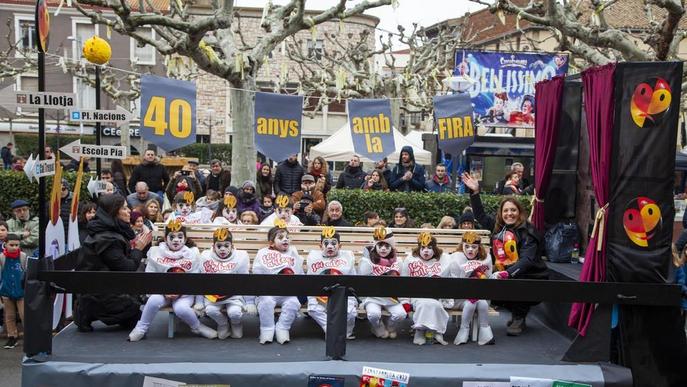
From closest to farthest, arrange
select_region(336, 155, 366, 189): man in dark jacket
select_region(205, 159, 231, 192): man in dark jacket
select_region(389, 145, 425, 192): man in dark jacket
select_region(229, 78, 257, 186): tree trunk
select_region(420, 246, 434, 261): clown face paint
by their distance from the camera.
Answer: select_region(420, 246, 434, 261): clown face paint, select_region(389, 145, 425, 192): man in dark jacket, select_region(336, 155, 366, 189): man in dark jacket, select_region(205, 159, 231, 192): man in dark jacket, select_region(229, 78, 257, 186): tree trunk

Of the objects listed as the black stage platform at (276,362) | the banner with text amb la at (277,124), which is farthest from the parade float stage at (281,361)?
the banner with text amb la at (277,124)

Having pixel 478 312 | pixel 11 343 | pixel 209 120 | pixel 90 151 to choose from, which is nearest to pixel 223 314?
pixel 478 312

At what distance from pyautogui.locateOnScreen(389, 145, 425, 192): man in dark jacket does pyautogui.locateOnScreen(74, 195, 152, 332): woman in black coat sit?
653cm

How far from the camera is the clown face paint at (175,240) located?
19.5 feet

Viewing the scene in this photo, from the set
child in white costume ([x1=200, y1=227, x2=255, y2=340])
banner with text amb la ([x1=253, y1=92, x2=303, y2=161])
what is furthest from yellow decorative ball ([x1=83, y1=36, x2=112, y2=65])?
child in white costume ([x1=200, y1=227, x2=255, y2=340])

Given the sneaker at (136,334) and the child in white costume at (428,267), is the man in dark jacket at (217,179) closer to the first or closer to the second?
the child in white costume at (428,267)

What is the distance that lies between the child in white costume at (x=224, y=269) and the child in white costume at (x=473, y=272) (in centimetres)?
178

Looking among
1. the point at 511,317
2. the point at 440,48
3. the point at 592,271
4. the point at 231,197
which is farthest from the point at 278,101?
the point at 440,48

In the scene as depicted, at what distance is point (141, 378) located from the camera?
4406 mm

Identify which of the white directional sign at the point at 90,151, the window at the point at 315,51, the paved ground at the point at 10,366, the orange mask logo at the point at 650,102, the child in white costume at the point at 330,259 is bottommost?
the paved ground at the point at 10,366

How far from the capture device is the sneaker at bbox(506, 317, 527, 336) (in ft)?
19.4

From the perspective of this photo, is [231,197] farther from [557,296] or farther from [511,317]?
[557,296]

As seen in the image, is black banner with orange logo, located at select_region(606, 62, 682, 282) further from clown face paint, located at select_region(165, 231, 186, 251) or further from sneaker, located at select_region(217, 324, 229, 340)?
clown face paint, located at select_region(165, 231, 186, 251)

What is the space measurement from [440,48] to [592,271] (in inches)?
920
